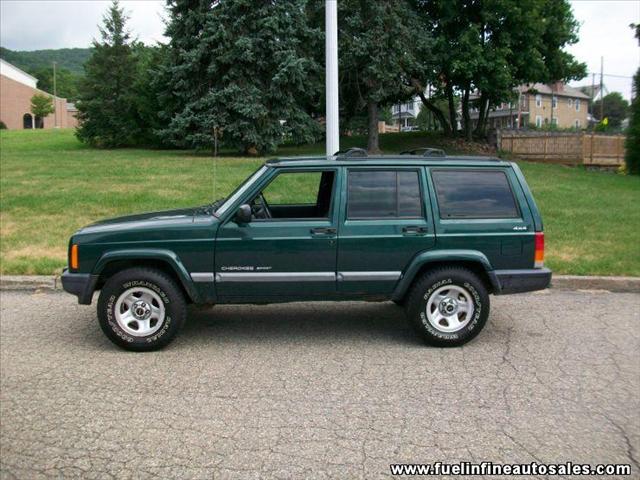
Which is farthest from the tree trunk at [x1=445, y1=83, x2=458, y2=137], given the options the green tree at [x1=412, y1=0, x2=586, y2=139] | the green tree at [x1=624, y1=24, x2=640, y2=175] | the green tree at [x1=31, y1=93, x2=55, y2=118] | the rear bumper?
the green tree at [x1=31, y1=93, x2=55, y2=118]

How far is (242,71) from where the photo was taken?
901 inches

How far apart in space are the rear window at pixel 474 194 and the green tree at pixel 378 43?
62.5ft

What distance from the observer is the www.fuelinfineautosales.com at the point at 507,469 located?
11.5 ft

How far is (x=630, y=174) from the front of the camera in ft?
77.6

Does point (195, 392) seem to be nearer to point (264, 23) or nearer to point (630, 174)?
point (264, 23)

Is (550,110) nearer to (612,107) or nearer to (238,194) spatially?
(612,107)

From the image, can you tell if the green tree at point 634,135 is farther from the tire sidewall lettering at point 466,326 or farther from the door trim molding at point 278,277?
the door trim molding at point 278,277

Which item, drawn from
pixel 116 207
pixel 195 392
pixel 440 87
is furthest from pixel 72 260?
pixel 440 87

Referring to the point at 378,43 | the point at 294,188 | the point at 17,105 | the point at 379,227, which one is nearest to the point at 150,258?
the point at 294,188

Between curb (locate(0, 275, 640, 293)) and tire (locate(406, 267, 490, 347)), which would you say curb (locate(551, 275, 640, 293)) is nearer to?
curb (locate(0, 275, 640, 293))

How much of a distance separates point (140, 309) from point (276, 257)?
1325 millimetres

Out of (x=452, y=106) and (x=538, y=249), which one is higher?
(x=452, y=106)

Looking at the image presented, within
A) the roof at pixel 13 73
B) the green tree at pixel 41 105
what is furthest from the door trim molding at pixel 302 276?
the roof at pixel 13 73

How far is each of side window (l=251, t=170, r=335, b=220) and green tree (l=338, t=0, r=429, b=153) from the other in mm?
18624
